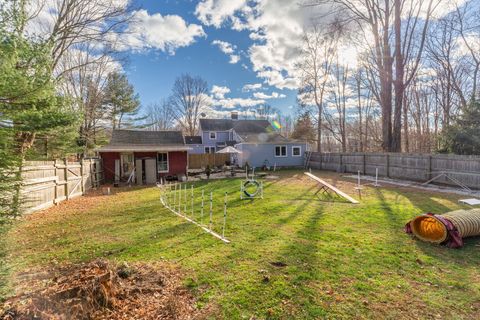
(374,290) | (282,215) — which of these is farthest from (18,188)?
(282,215)

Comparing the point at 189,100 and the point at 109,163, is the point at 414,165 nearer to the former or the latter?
the point at 109,163

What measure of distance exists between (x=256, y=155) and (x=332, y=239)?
18906 mm

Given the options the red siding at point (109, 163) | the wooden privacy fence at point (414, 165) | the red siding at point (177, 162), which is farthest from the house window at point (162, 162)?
the wooden privacy fence at point (414, 165)

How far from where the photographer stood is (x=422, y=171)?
525 inches

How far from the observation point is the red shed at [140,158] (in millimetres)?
16312

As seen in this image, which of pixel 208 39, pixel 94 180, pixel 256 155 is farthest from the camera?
pixel 256 155

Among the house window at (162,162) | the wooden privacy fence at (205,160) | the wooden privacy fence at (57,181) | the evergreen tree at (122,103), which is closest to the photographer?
the wooden privacy fence at (57,181)

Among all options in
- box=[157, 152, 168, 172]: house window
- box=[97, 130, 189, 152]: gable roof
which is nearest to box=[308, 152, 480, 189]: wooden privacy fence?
box=[97, 130, 189, 152]: gable roof

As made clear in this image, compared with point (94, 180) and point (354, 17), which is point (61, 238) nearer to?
point (94, 180)

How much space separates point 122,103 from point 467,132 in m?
29.3

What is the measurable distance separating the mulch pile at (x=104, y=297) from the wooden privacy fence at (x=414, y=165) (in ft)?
46.6

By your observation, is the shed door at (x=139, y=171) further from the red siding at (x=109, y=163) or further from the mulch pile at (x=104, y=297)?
the mulch pile at (x=104, y=297)

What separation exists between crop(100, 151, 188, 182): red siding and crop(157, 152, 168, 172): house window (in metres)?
0.22

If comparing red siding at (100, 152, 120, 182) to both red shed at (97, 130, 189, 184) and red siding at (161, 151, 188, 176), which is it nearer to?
red shed at (97, 130, 189, 184)
